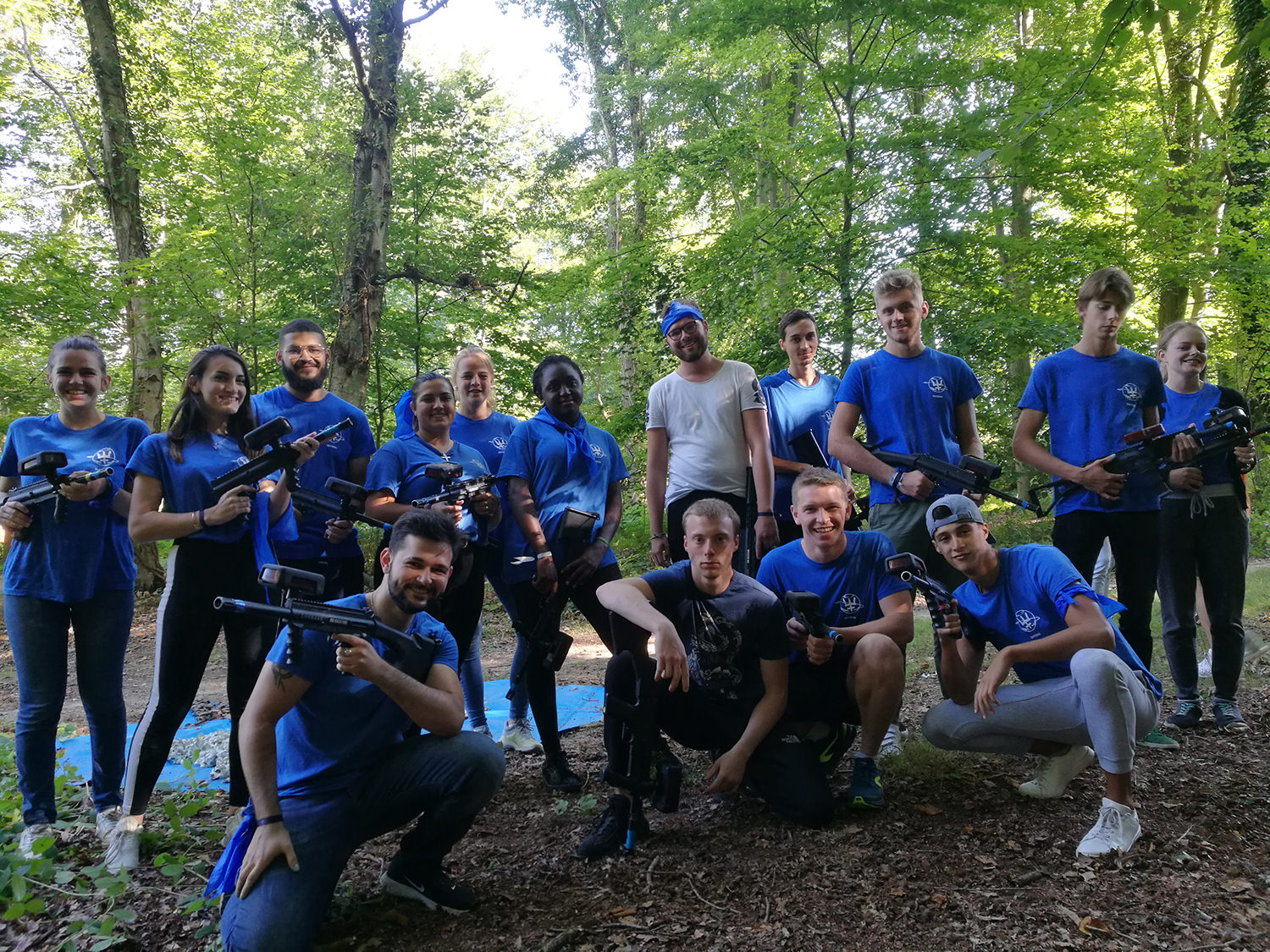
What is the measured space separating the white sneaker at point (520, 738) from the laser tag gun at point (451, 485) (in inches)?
55.9

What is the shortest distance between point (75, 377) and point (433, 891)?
2.66 meters

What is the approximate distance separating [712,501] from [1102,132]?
7954 millimetres

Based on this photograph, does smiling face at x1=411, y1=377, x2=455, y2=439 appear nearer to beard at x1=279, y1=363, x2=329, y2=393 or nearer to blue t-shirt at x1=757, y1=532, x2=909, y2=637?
beard at x1=279, y1=363, x2=329, y2=393

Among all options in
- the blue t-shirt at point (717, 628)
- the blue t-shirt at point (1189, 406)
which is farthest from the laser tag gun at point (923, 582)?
the blue t-shirt at point (1189, 406)

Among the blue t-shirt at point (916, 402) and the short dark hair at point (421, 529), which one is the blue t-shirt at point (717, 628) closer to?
the short dark hair at point (421, 529)

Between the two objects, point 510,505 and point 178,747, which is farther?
point 178,747

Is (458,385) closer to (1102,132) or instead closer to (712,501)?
(712,501)

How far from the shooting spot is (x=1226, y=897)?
2402mm

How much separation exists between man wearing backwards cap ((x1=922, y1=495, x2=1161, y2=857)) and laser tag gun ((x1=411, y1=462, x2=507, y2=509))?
2.12 metres

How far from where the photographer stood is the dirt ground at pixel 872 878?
2.37 metres

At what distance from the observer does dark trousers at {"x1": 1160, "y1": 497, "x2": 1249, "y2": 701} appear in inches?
162

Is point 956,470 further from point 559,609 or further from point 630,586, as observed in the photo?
point 559,609

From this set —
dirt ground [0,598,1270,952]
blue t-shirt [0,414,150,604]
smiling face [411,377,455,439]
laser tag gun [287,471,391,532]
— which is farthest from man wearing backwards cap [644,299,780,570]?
blue t-shirt [0,414,150,604]

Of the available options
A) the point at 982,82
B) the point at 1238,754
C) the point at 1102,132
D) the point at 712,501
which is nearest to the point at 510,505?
the point at 712,501
